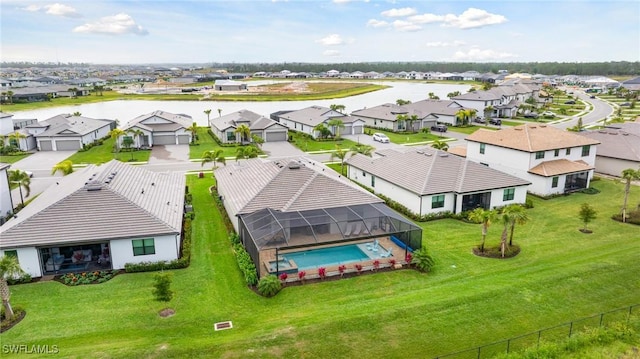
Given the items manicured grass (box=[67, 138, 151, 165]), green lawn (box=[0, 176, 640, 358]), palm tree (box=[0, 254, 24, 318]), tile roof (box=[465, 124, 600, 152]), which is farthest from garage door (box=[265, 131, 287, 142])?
palm tree (box=[0, 254, 24, 318])

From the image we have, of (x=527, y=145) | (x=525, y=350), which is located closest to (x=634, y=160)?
(x=527, y=145)

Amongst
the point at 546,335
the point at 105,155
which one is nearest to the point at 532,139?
the point at 546,335

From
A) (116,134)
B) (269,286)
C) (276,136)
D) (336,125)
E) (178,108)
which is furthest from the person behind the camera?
(178,108)

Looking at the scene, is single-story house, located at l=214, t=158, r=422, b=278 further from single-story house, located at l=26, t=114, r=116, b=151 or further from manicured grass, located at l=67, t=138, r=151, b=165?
single-story house, located at l=26, t=114, r=116, b=151

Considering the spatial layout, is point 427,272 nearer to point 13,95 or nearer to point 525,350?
point 525,350

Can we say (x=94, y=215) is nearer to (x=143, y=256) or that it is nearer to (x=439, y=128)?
(x=143, y=256)

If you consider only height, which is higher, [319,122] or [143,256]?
[319,122]

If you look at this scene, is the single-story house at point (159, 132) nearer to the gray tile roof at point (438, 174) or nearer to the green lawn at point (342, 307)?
the gray tile roof at point (438, 174)
